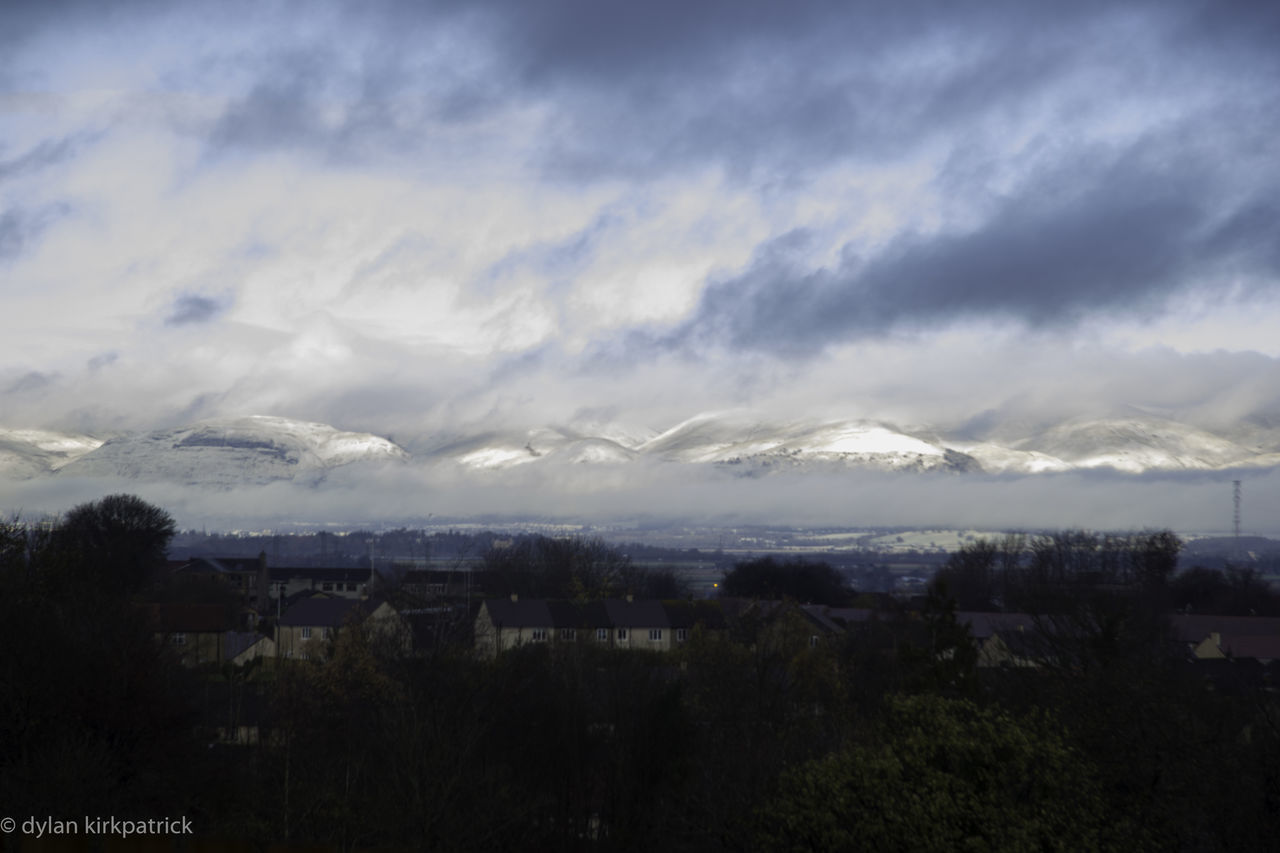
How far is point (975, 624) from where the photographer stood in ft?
267

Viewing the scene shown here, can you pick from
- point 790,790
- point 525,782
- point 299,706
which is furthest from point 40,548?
point 790,790

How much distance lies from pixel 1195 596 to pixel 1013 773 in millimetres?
103980

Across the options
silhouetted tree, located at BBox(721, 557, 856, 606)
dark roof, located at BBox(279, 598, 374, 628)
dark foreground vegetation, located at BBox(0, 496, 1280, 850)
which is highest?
dark foreground vegetation, located at BBox(0, 496, 1280, 850)

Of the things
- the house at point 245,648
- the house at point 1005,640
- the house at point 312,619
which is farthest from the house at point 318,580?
the house at point 1005,640

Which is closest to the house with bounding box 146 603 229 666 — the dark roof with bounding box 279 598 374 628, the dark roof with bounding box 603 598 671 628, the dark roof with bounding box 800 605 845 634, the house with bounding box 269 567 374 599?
the dark roof with bounding box 279 598 374 628

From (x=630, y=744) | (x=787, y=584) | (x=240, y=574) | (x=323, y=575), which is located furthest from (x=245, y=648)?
(x=323, y=575)

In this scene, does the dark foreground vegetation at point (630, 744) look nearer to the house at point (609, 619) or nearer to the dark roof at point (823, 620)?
the dark roof at point (823, 620)

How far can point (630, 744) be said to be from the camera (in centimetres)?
3158

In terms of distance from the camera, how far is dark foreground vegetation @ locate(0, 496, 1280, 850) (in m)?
16.1

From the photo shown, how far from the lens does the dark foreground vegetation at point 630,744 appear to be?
16094 millimetres

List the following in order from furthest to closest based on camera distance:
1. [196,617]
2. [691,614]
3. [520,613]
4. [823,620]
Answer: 1. [823,620]
2. [691,614]
3. [520,613]
4. [196,617]

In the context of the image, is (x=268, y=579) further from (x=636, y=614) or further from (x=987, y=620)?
(x=987, y=620)

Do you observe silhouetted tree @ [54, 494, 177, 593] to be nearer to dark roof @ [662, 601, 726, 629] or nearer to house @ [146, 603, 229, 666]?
house @ [146, 603, 229, 666]

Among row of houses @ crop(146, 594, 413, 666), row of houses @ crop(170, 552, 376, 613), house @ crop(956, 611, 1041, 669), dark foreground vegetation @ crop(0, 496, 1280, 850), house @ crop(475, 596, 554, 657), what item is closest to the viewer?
dark foreground vegetation @ crop(0, 496, 1280, 850)
